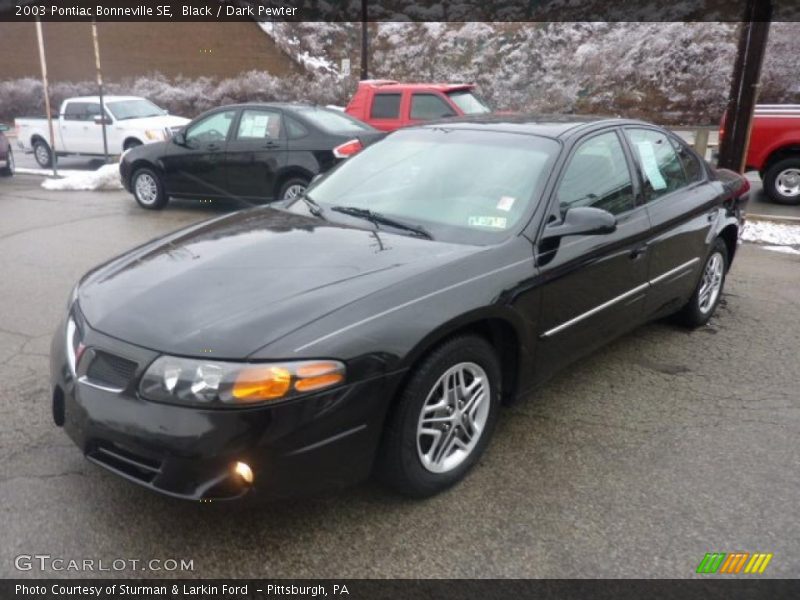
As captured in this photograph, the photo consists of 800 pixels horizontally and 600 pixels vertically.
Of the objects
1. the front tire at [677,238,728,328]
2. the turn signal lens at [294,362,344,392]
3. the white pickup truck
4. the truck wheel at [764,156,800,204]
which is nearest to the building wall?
the white pickup truck

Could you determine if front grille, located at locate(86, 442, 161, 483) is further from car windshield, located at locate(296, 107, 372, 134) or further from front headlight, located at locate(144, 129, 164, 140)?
front headlight, located at locate(144, 129, 164, 140)

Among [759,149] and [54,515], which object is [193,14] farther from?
[54,515]

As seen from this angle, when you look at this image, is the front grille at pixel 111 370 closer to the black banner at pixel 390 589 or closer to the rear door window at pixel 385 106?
the black banner at pixel 390 589

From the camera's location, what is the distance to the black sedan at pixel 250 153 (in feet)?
27.5

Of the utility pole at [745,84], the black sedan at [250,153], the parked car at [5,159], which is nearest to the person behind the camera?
the utility pole at [745,84]

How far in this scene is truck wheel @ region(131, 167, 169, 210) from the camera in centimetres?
948

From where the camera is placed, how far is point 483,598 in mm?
2232

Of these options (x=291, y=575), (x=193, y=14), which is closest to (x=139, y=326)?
(x=291, y=575)

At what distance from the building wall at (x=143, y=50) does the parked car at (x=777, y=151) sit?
2868 centimetres

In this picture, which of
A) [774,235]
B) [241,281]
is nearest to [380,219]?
[241,281]

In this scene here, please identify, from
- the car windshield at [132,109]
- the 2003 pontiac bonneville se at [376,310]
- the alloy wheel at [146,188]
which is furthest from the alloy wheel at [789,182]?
the car windshield at [132,109]

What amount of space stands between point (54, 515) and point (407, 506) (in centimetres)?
139

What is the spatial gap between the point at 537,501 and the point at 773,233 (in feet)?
21.5

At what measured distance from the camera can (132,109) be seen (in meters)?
14.9
